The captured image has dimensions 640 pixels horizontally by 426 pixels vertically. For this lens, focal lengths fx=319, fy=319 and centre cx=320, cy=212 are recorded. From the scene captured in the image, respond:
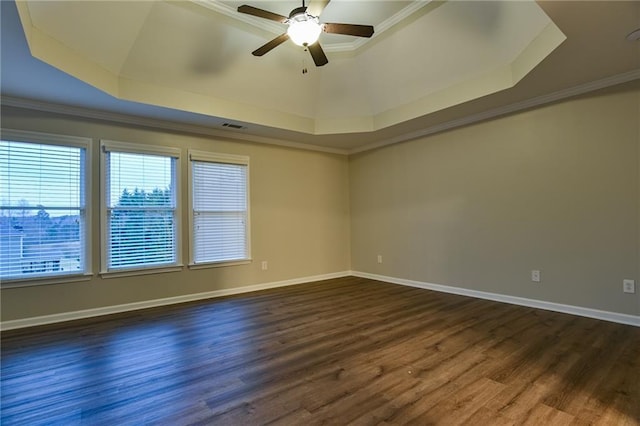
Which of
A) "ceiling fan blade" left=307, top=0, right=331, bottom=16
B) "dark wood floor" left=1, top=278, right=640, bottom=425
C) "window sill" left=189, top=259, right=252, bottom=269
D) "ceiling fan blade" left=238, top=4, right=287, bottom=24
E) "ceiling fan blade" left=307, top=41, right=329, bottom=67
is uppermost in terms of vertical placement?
"ceiling fan blade" left=307, top=0, right=331, bottom=16

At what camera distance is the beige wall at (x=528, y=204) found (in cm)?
337

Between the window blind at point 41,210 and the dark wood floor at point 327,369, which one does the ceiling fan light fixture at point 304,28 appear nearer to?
the dark wood floor at point 327,369

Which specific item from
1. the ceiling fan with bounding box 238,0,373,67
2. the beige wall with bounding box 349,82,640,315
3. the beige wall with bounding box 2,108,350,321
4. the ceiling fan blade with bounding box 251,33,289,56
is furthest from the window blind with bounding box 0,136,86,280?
the beige wall with bounding box 349,82,640,315

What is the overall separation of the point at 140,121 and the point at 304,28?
2.87 metres

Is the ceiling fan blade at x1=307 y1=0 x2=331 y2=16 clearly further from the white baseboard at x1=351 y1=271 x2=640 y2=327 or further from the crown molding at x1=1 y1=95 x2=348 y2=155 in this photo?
the white baseboard at x1=351 y1=271 x2=640 y2=327

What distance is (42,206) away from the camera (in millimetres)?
3688

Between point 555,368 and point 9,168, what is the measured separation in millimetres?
5562

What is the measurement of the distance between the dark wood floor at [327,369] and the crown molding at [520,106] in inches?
98.8

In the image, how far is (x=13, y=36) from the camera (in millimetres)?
2412

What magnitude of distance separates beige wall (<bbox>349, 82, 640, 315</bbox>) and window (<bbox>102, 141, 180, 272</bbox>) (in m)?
3.58

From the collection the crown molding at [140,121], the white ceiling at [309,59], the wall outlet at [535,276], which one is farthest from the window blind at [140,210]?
the wall outlet at [535,276]

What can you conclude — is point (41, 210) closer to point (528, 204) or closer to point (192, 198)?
point (192, 198)

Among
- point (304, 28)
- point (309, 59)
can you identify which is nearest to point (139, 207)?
point (309, 59)

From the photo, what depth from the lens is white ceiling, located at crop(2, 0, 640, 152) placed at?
2.78 m
